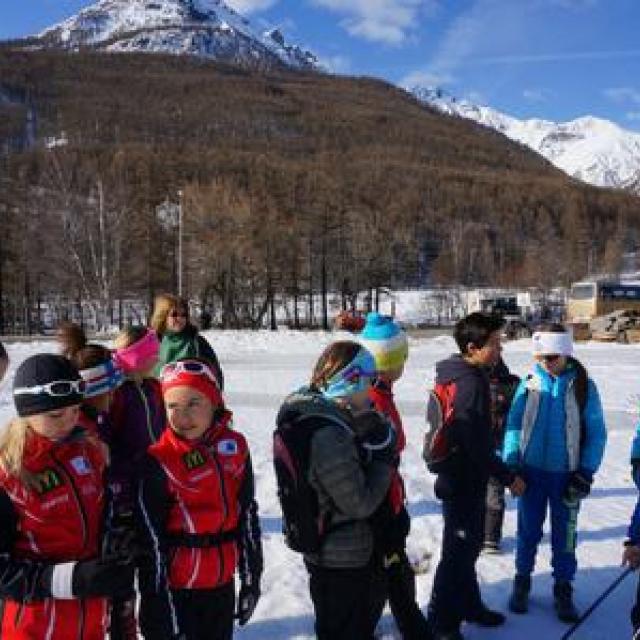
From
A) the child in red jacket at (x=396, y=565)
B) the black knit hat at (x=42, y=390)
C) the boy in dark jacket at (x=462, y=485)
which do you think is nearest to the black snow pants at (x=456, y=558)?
the boy in dark jacket at (x=462, y=485)

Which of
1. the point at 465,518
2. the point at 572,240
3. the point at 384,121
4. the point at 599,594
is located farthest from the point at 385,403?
the point at 384,121

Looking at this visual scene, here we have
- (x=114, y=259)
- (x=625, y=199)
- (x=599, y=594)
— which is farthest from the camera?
(x=625, y=199)

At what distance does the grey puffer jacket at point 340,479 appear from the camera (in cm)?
290

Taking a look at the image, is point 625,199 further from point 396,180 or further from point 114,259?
point 114,259

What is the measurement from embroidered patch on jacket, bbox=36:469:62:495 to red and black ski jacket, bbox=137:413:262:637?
0.34m

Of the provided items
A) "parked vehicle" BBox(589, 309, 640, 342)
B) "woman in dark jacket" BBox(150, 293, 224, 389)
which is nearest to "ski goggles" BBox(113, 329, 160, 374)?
"woman in dark jacket" BBox(150, 293, 224, 389)

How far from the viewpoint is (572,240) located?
10694 cm

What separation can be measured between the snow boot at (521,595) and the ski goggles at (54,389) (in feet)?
9.66

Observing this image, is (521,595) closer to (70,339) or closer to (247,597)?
(247,597)

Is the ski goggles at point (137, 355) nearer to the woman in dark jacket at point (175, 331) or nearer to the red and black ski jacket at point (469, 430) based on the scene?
the woman in dark jacket at point (175, 331)

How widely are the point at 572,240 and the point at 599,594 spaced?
108 meters

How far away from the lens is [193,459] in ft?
9.80

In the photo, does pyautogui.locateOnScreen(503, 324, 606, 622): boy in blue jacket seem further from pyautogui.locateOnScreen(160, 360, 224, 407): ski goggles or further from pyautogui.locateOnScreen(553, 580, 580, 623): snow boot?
pyautogui.locateOnScreen(160, 360, 224, 407): ski goggles

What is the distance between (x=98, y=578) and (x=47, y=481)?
37cm
